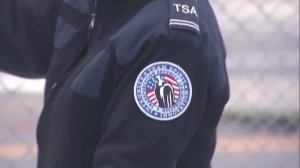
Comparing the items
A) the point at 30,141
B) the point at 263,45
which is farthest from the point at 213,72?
the point at 263,45

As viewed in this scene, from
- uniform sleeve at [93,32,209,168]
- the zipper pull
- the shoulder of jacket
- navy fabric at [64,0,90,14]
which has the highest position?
navy fabric at [64,0,90,14]

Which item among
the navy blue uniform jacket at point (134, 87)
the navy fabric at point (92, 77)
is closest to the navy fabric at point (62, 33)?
the navy blue uniform jacket at point (134, 87)

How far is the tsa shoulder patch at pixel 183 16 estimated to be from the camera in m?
1.27

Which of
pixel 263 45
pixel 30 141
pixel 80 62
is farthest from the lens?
pixel 263 45

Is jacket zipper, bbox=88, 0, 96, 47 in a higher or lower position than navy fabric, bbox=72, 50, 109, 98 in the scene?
higher

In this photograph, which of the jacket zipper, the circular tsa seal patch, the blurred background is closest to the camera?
the circular tsa seal patch

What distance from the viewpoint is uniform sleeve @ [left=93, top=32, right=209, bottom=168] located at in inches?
49.4

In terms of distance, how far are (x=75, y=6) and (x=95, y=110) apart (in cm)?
22

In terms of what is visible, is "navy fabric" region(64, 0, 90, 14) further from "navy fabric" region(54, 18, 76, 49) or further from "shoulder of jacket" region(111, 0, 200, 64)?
"shoulder of jacket" region(111, 0, 200, 64)

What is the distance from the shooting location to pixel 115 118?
4.17 ft

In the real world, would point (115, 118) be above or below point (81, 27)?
below

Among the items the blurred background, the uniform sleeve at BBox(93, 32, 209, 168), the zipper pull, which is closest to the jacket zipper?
the zipper pull

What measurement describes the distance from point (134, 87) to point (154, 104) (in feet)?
0.14

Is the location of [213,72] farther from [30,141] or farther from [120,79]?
[30,141]
